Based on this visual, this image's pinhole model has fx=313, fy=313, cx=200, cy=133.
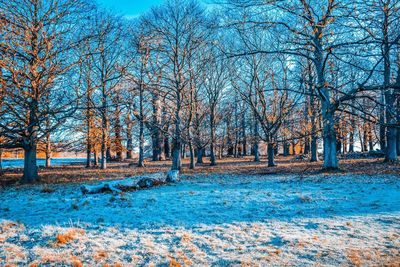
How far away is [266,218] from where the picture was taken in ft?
19.2

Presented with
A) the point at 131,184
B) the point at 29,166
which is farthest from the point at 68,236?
the point at 29,166

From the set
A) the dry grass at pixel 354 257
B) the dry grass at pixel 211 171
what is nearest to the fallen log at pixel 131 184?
the dry grass at pixel 211 171

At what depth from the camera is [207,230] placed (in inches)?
200

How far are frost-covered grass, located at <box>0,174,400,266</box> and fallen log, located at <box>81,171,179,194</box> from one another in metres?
1.33

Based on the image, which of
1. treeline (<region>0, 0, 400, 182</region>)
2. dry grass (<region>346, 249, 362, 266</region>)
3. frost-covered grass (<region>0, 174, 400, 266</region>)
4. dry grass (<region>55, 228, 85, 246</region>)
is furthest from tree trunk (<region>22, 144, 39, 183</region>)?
dry grass (<region>346, 249, 362, 266</region>)

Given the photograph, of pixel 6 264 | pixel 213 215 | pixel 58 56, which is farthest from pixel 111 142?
pixel 6 264

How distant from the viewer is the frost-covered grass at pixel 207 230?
373 centimetres

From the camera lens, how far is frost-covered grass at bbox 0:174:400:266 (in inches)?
147

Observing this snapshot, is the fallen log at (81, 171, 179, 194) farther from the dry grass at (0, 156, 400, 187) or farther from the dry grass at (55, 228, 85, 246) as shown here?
the dry grass at (55, 228, 85, 246)

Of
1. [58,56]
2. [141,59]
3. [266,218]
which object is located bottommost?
[266,218]

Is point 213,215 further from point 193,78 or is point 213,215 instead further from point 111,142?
point 111,142

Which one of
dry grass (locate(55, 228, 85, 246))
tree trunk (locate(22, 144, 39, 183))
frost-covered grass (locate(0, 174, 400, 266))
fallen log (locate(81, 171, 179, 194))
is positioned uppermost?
tree trunk (locate(22, 144, 39, 183))

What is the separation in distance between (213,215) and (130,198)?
3.00 metres

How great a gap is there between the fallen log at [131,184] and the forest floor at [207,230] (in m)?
1.27
